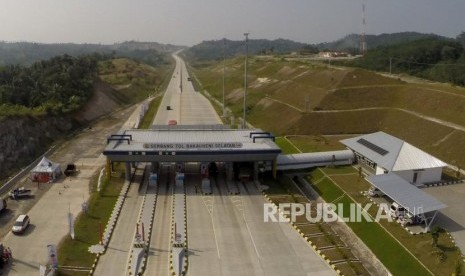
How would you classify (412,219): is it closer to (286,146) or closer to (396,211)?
(396,211)

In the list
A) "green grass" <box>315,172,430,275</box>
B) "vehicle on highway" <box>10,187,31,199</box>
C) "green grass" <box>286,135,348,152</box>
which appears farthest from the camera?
"green grass" <box>286,135,348,152</box>

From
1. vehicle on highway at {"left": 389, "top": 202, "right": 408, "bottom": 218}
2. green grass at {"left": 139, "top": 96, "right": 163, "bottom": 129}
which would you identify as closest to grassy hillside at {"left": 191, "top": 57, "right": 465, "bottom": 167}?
vehicle on highway at {"left": 389, "top": 202, "right": 408, "bottom": 218}

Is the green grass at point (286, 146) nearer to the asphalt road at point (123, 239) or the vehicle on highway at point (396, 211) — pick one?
the vehicle on highway at point (396, 211)

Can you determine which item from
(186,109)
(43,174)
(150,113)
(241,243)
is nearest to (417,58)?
(186,109)

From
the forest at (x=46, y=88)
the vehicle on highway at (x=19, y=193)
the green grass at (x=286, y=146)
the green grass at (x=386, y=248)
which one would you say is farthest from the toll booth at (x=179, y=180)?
the forest at (x=46, y=88)

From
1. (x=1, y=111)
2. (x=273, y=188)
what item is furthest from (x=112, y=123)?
(x=273, y=188)

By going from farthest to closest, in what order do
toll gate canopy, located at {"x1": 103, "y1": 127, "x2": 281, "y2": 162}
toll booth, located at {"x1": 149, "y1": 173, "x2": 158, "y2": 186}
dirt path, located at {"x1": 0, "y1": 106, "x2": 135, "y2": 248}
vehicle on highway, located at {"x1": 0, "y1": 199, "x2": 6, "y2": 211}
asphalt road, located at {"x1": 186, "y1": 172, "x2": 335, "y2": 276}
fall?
toll booth, located at {"x1": 149, "y1": 173, "x2": 158, "y2": 186}, toll gate canopy, located at {"x1": 103, "y1": 127, "x2": 281, "y2": 162}, dirt path, located at {"x1": 0, "y1": 106, "x2": 135, "y2": 248}, vehicle on highway, located at {"x1": 0, "y1": 199, "x2": 6, "y2": 211}, asphalt road, located at {"x1": 186, "y1": 172, "x2": 335, "y2": 276}

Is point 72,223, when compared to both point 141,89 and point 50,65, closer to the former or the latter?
point 50,65

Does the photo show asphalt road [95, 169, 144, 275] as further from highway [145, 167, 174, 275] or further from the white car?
the white car
